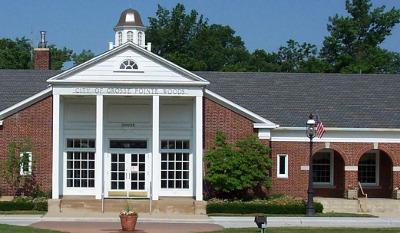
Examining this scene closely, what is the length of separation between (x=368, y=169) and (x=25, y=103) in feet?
57.0

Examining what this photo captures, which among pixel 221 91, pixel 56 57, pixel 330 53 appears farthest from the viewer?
pixel 56 57

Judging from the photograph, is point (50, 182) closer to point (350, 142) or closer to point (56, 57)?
point (350, 142)

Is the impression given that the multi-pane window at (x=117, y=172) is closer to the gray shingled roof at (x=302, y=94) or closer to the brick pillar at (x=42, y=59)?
the gray shingled roof at (x=302, y=94)

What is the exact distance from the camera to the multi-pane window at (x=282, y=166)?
39344 mm

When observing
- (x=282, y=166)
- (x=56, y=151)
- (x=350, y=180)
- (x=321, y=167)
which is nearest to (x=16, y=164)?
(x=56, y=151)

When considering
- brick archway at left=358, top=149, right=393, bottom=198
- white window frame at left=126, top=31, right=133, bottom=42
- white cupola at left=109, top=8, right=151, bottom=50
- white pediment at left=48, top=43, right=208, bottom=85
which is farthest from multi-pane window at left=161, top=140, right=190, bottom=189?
brick archway at left=358, top=149, right=393, bottom=198

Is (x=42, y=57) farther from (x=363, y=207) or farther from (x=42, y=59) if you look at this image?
(x=363, y=207)

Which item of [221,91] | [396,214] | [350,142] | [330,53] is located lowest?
[396,214]

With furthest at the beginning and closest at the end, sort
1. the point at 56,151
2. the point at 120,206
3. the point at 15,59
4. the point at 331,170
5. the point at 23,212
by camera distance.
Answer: the point at 15,59 → the point at 331,170 → the point at 56,151 → the point at 120,206 → the point at 23,212

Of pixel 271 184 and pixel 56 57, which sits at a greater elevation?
pixel 56 57

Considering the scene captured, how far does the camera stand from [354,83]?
150ft

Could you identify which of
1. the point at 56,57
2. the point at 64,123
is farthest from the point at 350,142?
the point at 56,57

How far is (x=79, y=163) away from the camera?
3912 centimetres

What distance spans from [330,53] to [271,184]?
130ft
